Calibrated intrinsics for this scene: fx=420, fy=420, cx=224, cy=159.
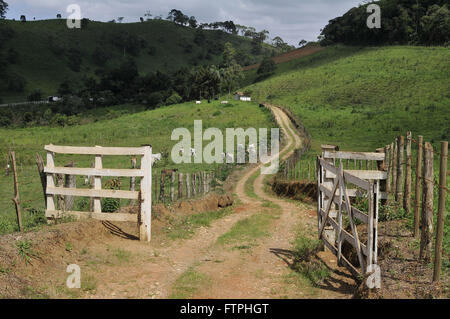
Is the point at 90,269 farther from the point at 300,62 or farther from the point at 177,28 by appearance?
the point at 177,28

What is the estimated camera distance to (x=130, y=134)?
4766cm

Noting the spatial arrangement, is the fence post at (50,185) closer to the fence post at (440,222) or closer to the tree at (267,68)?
the fence post at (440,222)

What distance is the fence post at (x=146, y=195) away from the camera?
9969mm

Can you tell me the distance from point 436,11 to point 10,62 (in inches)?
4087

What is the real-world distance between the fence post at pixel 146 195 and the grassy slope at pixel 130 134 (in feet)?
52.6

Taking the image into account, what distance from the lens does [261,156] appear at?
32.2 meters

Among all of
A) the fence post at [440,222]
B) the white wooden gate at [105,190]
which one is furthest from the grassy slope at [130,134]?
the fence post at [440,222]

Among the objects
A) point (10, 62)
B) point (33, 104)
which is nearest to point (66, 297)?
point (33, 104)

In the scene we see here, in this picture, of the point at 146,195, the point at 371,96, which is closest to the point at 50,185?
the point at 146,195

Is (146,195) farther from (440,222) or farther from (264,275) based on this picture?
(440,222)

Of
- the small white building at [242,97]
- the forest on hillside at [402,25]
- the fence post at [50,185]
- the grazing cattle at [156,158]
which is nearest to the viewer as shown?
the fence post at [50,185]

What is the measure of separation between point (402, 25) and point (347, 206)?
92.6 m

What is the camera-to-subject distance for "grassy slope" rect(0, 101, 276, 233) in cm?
3130

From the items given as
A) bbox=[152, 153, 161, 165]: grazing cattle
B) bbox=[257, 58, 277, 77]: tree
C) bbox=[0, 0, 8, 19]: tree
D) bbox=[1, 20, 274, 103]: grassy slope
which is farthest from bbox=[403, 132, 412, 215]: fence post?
bbox=[0, 0, 8, 19]: tree
